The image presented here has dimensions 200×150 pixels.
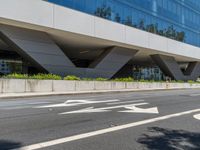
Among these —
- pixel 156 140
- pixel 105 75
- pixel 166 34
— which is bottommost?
pixel 156 140

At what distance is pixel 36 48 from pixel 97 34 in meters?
6.73

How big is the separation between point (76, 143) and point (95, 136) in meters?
0.82

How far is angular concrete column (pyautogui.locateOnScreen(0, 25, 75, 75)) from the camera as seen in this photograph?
24.0 metres

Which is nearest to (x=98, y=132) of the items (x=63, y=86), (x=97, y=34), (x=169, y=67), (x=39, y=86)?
(x=39, y=86)

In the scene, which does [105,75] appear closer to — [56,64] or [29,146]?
[56,64]

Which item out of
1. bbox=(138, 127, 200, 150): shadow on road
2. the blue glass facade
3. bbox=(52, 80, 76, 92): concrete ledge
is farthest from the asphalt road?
the blue glass facade

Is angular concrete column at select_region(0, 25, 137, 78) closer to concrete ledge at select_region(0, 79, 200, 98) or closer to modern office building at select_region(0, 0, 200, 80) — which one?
modern office building at select_region(0, 0, 200, 80)

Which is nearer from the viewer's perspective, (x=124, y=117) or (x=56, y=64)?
(x=124, y=117)

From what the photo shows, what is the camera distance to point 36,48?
25.6 meters

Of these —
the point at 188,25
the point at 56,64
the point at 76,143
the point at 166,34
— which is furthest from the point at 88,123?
the point at 188,25

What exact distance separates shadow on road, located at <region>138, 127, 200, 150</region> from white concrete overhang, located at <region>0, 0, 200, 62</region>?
58.5 ft

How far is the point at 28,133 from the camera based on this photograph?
6945 millimetres

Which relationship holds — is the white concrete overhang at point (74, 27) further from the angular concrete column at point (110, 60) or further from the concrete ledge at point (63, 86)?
the concrete ledge at point (63, 86)

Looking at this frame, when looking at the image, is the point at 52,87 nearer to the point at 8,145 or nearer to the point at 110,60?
the point at 110,60
